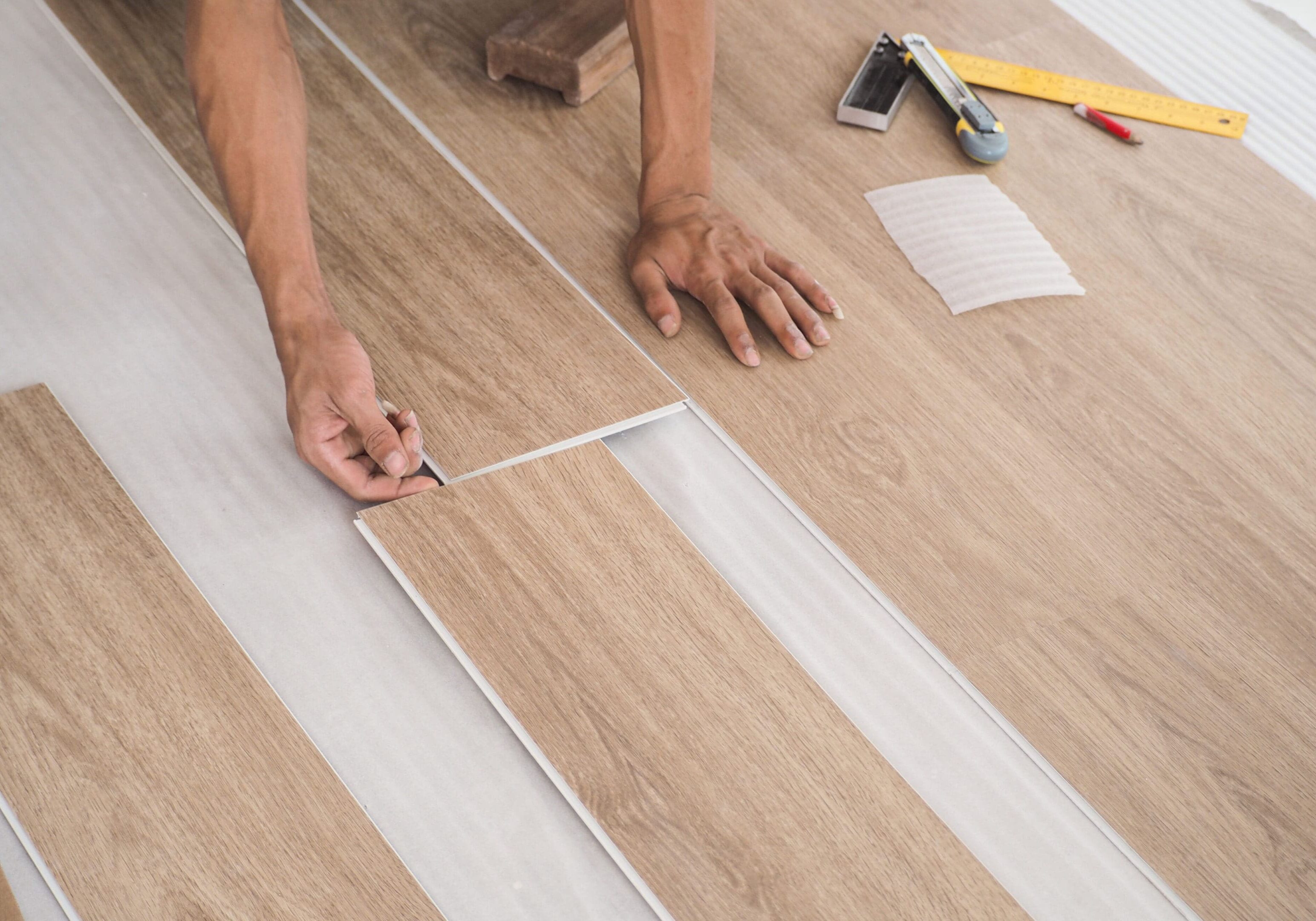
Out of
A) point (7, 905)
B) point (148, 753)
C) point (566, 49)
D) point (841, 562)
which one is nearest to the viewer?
point (7, 905)

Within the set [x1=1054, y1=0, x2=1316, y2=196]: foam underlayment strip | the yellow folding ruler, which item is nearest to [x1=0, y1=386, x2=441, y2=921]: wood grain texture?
the yellow folding ruler

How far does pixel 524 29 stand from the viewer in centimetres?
218

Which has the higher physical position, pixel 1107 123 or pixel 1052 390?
pixel 1107 123

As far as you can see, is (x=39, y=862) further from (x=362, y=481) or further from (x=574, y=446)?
(x=574, y=446)

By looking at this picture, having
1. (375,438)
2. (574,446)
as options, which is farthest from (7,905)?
(574,446)

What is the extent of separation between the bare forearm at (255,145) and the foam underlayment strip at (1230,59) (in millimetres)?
1809

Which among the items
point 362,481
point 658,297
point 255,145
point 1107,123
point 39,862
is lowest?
point 39,862

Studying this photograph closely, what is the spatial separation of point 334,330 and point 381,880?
28.7 inches

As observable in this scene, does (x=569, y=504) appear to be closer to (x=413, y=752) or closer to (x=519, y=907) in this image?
(x=413, y=752)

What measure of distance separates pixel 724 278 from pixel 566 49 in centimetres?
64

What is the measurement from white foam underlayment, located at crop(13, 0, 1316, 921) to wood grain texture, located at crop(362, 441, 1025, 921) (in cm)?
4

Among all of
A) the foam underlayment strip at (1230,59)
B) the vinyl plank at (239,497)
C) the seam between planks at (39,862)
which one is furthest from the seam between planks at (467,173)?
the foam underlayment strip at (1230,59)

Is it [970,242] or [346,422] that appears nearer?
[346,422]

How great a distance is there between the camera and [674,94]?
1.92 m
